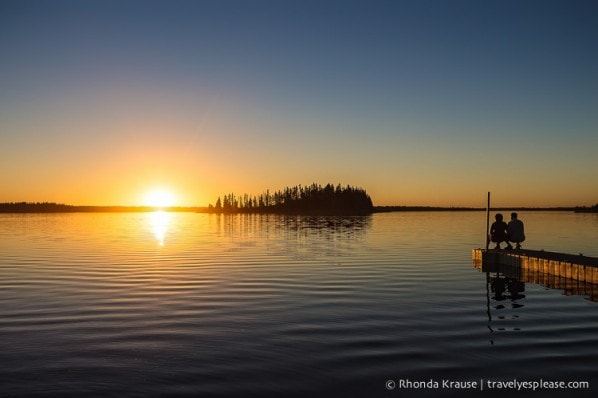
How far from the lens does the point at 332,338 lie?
14.6m

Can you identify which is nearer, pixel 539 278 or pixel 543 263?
pixel 539 278

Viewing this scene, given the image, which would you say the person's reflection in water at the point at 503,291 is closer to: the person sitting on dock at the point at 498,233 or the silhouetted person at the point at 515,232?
the silhouetted person at the point at 515,232

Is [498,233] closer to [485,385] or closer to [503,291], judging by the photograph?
[503,291]

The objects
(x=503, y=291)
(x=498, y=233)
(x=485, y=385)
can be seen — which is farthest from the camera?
(x=498, y=233)

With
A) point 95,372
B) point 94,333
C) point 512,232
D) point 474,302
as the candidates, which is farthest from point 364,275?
point 95,372

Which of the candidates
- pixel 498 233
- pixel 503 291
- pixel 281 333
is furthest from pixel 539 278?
pixel 281 333

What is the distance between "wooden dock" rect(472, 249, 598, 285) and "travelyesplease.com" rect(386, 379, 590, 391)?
15.7 meters

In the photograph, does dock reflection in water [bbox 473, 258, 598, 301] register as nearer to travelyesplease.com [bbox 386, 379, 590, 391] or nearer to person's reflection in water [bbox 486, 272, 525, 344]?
person's reflection in water [bbox 486, 272, 525, 344]

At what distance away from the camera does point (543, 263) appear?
2866cm

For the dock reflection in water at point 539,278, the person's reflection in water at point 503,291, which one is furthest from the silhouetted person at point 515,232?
the person's reflection in water at point 503,291

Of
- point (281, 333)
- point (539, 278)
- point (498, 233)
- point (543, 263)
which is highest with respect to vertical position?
point (498, 233)

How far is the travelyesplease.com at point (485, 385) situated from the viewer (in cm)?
1057

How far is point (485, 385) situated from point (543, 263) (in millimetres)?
20098

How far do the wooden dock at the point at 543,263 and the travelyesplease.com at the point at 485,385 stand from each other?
15.7 meters
